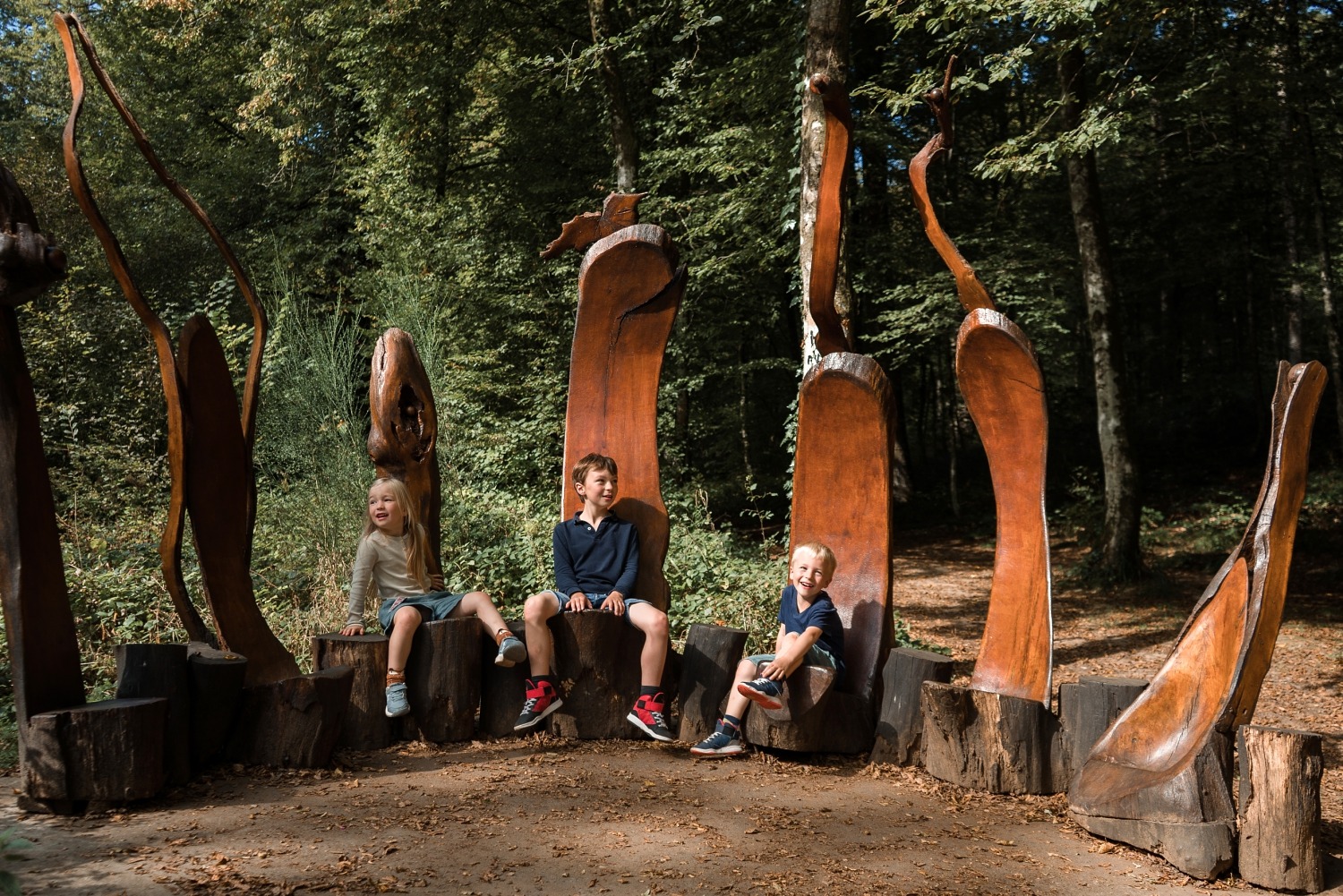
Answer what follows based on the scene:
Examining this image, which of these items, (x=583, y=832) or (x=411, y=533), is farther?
(x=411, y=533)

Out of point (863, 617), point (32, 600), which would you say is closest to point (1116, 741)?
point (863, 617)

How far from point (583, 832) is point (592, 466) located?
184 cm

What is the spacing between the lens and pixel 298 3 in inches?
548

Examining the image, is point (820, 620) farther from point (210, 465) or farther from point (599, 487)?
point (210, 465)

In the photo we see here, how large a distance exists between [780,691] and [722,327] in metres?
9.12

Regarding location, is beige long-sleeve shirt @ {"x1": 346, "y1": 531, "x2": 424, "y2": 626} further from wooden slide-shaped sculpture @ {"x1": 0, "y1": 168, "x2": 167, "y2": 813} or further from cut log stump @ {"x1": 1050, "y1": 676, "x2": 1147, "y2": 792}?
cut log stump @ {"x1": 1050, "y1": 676, "x2": 1147, "y2": 792}

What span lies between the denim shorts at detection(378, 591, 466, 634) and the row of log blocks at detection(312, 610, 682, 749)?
0.27 feet

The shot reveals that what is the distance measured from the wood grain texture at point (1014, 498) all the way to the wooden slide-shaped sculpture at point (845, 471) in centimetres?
44

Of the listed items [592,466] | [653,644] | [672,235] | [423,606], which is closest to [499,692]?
[423,606]

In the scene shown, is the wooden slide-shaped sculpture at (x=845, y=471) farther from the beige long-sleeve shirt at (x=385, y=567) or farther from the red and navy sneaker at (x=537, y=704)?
the beige long-sleeve shirt at (x=385, y=567)

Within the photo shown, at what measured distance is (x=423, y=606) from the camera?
468cm

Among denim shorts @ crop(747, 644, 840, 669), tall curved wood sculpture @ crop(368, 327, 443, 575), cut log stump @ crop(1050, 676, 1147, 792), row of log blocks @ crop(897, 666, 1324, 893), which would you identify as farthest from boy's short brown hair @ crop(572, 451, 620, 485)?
cut log stump @ crop(1050, 676, 1147, 792)

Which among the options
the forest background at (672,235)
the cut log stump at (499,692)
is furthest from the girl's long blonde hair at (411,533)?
the forest background at (672,235)

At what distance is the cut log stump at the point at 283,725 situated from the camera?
13.8 feet
